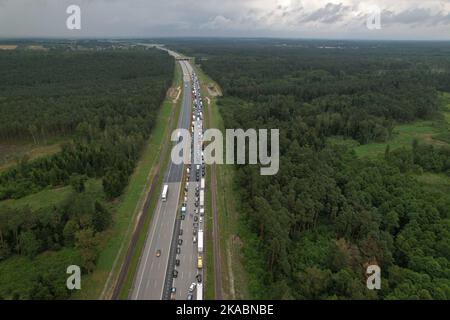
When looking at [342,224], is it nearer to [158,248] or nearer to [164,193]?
[158,248]

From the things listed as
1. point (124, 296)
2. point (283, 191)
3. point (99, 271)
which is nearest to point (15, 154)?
point (99, 271)

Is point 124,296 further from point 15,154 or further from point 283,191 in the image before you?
point 15,154

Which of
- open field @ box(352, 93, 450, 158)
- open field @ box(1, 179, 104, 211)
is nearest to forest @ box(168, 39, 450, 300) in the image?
open field @ box(352, 93, 450, 158)

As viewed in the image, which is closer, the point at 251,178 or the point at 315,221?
the point at 315,221

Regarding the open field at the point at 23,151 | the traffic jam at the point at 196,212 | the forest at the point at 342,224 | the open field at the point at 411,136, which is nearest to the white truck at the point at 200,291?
the traffic jam at the point at 196,212

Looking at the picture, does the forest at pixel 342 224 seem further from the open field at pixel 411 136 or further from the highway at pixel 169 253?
the open field at pixel 411 136

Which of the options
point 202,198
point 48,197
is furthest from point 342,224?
point 48,197

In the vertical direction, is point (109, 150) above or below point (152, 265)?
above

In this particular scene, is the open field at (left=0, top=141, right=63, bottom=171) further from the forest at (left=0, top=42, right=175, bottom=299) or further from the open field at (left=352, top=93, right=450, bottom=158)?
the open field at (left=352, top=93, right=450, bottom=158)
